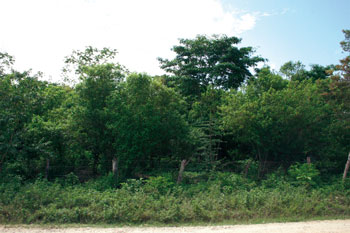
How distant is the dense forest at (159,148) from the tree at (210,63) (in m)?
5.70

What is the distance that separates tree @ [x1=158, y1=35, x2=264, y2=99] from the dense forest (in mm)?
5701

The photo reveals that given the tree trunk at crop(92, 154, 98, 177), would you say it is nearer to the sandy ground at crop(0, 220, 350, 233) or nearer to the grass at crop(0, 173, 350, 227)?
the grass at crop(0, 173, 350, 227)

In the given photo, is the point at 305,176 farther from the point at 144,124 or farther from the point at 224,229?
the point at 144,124

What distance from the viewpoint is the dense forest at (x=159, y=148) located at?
8758mm

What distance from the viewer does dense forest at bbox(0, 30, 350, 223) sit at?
28.7 ft

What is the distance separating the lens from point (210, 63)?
22891 mm

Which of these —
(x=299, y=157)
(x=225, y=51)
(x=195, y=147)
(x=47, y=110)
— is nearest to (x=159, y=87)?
(x=195, y=147)

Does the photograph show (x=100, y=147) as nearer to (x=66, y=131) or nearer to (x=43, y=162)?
(x=66, y=131)

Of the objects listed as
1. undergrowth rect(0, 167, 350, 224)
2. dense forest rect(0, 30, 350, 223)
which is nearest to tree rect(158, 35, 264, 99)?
dense forest rect(0, 30, 350, 223)

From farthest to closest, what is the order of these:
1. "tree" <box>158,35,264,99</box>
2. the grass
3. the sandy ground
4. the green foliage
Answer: "tree" <box>158,35,264,99</box> → the green foliage → the grass → the sandy ground

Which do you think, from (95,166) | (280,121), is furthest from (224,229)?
(95,166)

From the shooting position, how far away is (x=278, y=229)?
292 inches

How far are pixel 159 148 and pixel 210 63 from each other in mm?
12007

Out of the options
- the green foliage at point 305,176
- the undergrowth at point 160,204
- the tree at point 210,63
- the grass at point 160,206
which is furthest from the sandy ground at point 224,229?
the tree at point 210,63
